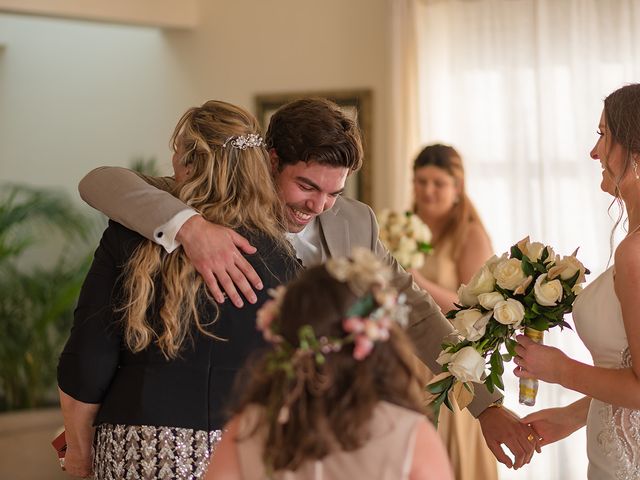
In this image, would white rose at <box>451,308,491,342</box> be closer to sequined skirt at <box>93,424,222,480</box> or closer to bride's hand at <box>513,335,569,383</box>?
bride's hand at <box>513,335,569,383</box>

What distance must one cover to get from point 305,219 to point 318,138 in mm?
232

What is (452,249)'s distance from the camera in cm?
536

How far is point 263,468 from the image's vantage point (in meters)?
1.76

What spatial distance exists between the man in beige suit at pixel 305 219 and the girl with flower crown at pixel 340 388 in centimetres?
61

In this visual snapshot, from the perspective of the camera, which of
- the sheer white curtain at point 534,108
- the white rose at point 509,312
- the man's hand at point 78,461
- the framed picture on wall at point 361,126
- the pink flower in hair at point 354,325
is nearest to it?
the pink flower in hair at point 354,325

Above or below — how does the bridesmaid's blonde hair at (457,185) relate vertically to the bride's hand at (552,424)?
above

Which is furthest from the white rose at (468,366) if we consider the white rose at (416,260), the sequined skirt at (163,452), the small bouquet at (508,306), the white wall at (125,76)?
the white wall at (125,76)

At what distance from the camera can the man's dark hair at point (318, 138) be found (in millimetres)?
2746

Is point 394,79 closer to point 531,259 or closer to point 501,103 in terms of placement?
point 501,103

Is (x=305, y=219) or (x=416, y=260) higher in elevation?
(x=305, y=219)

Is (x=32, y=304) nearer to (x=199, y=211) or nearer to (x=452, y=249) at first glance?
(x=452, y=249)

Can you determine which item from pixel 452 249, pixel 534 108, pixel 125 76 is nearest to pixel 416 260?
pixel 452 249

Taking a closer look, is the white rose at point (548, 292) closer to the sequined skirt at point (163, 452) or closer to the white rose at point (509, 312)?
the white rose at point (509, 312)

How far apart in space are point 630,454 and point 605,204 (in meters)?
3.29
